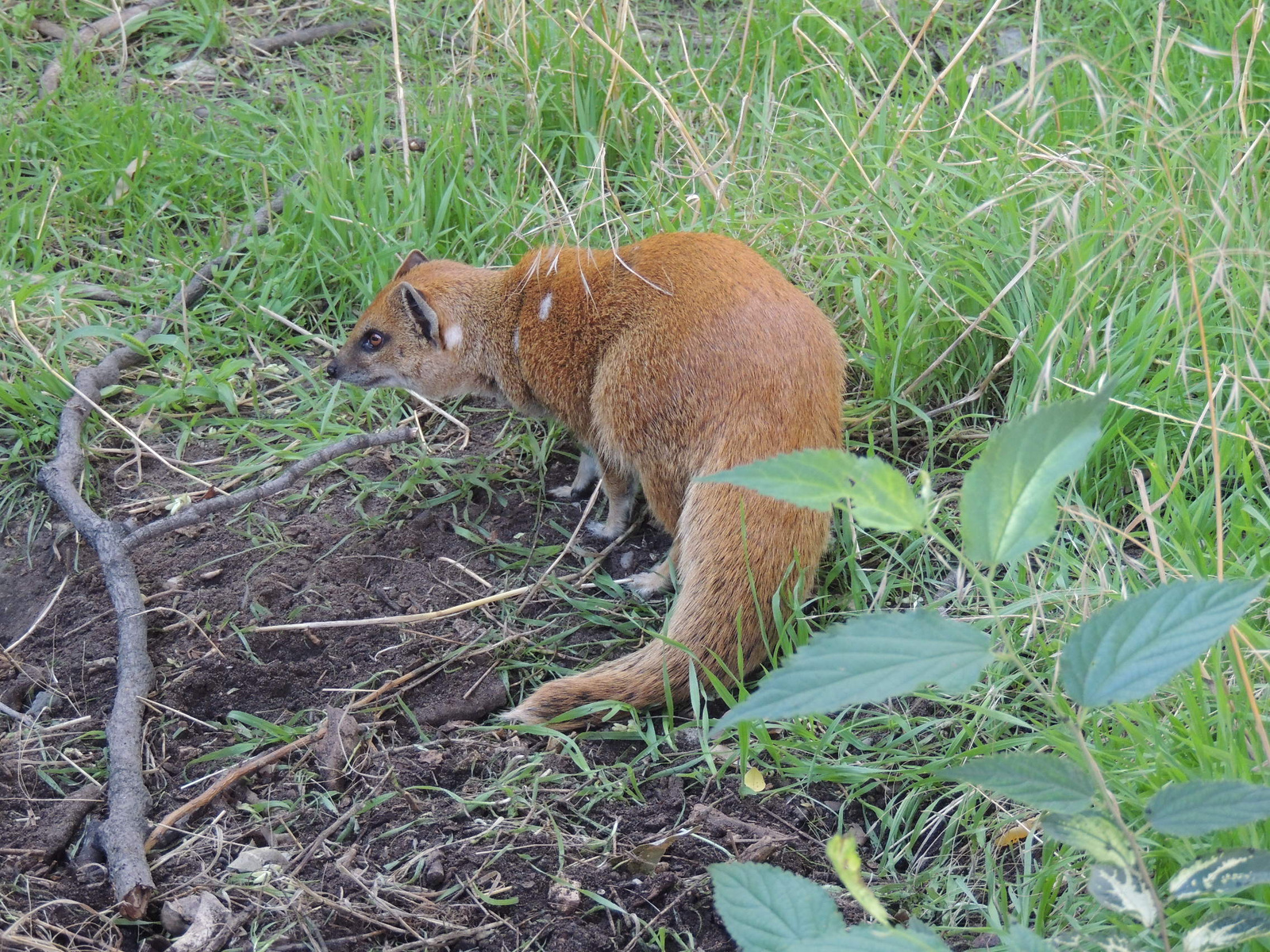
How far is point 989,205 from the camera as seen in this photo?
2.79m

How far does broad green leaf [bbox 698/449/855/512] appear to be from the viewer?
1018 mm

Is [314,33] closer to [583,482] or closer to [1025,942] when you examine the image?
[583,482]

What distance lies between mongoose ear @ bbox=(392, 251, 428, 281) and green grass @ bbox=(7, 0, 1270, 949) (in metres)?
0.25

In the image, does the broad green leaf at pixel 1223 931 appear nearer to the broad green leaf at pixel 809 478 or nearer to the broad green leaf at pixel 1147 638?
the broad green leaf at pixel 1147 638

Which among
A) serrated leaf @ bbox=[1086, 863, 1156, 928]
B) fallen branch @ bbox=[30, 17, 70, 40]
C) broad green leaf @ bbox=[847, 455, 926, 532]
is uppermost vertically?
broad green leaf @ bbox=[847, 455, 926, 532]

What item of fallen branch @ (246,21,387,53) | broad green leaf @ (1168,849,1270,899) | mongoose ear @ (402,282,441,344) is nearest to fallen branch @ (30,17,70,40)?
fallen branch @ (246,21,387,53)

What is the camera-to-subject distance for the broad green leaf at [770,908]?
1.14m

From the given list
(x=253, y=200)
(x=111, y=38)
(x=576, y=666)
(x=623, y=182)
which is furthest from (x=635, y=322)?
(x=111, y=38)

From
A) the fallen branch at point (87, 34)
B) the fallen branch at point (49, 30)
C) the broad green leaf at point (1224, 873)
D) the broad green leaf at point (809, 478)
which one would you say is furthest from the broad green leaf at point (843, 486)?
the fallen branch at point (49, 30)

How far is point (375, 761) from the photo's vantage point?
7.25 ft

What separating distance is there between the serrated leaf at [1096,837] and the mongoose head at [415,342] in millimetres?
2402

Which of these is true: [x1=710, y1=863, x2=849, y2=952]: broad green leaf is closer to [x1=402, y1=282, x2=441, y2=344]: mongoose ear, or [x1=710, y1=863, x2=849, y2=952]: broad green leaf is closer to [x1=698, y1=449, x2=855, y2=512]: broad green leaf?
[x1=698, y1=449, x2=855, y2=512]: broad green leaf

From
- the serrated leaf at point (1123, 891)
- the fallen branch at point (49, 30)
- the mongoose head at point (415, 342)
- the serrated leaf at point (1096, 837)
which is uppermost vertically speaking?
the serrated leaf at point (1096, 837)

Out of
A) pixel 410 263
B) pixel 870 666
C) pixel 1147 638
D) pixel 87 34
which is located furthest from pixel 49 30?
pixel 1147 638
